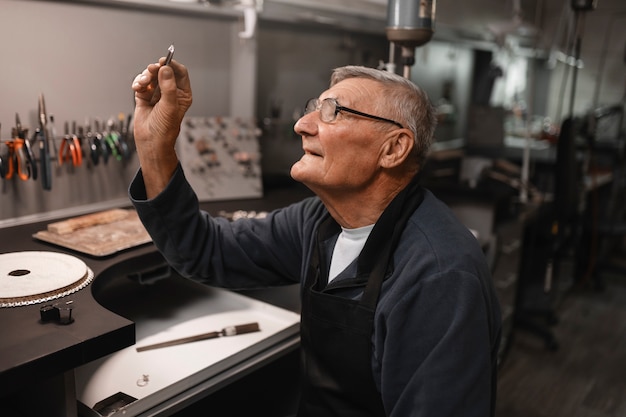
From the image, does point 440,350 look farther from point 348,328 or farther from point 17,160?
point 17,160

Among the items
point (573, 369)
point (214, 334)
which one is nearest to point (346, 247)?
point (214, 334)

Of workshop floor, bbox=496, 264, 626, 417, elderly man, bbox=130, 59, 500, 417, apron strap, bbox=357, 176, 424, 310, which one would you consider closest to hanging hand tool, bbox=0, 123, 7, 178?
elderly man, bbox=130, 59, 500, 417

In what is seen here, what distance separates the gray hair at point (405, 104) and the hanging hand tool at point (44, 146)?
1.04 m

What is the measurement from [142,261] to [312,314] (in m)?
0.56

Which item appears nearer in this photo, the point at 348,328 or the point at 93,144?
the point at 348,328

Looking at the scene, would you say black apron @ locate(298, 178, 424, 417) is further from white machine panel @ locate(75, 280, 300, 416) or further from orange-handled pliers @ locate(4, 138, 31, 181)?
orange-handled pliers @ locate(4, 138, 31, 181)

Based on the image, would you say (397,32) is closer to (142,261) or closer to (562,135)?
(142,261)

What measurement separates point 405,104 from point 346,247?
0.35 m

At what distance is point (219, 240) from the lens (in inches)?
58.4

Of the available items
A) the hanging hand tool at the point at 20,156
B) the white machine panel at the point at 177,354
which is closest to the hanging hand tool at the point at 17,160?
the hanging hand tool at the point at 20,156

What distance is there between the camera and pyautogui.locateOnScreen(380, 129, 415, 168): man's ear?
1258 millimetres

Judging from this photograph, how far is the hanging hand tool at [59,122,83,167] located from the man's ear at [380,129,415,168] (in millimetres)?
1111

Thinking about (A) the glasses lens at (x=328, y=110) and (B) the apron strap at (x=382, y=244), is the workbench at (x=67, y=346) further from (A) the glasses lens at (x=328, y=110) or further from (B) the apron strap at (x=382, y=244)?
(A) the glasses lens at (x=328, y=110)

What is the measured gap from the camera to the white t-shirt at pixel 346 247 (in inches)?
52.9
